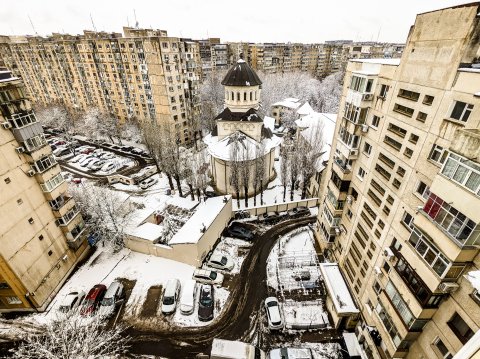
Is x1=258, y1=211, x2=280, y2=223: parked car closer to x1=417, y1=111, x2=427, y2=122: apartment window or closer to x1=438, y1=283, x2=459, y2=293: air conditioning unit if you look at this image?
x1=417, y1=111, x2=427, y2=122: apartment window

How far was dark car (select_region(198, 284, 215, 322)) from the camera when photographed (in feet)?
78.0

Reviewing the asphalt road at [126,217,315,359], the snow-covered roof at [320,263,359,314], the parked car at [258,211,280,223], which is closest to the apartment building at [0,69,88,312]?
the asphalt road at [126,217,315,359]

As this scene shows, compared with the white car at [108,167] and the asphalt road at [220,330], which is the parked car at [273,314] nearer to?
the asphalt road at [220,330]

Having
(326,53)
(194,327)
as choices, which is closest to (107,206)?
(194,327)

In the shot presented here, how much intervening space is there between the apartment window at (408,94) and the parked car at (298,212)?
973 inches

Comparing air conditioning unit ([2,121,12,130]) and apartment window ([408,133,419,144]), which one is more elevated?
apartment window ([408,133,419,144])

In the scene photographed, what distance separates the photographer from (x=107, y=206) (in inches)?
1192

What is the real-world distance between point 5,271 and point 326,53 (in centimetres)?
14499

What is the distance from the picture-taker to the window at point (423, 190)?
1515 centimetres

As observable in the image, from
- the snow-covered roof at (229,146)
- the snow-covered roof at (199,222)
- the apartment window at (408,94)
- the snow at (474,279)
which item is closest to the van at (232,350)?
the snow-covered roof at (199,222)

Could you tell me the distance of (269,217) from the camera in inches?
1502

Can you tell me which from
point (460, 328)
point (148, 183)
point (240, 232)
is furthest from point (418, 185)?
point (148, 183)

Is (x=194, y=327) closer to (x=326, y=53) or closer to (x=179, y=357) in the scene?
(x=179, y=357)

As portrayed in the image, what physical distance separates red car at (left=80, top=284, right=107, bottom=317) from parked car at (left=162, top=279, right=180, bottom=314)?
6.69 m
